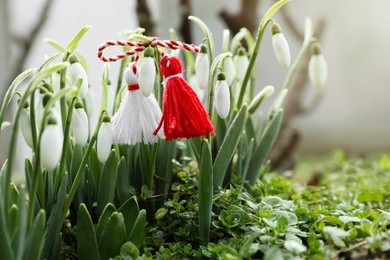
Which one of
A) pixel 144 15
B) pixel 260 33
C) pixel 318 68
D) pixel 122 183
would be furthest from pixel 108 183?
pixel 144 15

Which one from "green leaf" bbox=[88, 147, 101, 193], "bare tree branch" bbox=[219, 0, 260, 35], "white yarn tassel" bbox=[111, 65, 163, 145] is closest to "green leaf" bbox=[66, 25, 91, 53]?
"white yarn tassel" bbox=[111, 65, 163, 145]

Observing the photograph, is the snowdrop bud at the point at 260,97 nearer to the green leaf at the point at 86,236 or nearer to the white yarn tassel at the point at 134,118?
the white yarn tassel at the point at 134,118

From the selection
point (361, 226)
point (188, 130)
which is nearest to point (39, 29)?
point (188, 130)

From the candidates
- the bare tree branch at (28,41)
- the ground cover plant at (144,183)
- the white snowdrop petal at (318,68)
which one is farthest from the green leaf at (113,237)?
the bare tree branch at (28,41)

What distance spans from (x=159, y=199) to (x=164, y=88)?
244mm

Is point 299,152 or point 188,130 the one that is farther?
point 299,152

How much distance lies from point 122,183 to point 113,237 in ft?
0.52

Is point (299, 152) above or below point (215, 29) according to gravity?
below

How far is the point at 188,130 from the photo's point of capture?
104 centimetres

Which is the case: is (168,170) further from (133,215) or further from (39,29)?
(39,29)

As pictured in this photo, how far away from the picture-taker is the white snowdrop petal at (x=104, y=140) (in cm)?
102

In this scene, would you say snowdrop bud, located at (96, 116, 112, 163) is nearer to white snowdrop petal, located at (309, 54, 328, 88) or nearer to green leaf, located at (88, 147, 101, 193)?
green leaf, located at (88, 147, 101, 193)

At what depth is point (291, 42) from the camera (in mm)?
2789

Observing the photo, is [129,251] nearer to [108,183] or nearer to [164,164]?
[108,183]
